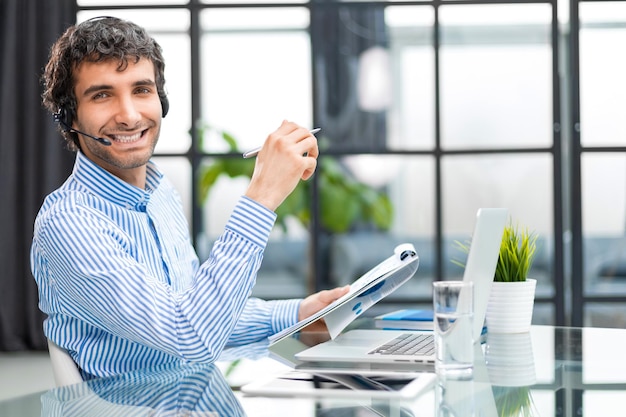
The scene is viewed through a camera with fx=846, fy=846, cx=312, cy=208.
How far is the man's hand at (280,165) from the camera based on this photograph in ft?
4.83

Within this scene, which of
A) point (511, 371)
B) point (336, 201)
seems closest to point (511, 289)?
point (511, 371)

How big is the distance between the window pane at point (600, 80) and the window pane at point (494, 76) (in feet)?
0.69

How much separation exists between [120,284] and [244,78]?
355 cm

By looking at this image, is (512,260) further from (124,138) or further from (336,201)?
(336,201)

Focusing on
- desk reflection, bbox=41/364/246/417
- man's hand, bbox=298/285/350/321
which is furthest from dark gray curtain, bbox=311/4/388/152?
desk reflection, bbox=41/364/246/417

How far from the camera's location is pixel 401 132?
15.7 ft

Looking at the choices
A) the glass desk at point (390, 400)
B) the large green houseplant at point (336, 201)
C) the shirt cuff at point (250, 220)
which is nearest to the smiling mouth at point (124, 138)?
the shirt cuff at point (250, 220)

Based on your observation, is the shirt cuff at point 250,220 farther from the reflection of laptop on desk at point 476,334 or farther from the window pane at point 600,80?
the window pane at point 600,80

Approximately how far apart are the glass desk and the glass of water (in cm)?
3

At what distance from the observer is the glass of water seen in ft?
3.99

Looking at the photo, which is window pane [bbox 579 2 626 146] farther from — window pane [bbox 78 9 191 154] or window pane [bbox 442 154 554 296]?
window pane [bbox 78 9 191 154]

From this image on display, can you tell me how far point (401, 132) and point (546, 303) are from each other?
1252mm

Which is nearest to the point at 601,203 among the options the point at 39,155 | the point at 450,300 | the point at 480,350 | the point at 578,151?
the point at 578,151

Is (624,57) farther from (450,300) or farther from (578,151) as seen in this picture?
(450,300)
